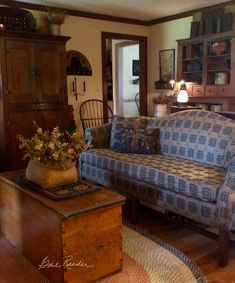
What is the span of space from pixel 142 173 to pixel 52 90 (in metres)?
2.44

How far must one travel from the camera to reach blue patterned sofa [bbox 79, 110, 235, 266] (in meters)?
2.25

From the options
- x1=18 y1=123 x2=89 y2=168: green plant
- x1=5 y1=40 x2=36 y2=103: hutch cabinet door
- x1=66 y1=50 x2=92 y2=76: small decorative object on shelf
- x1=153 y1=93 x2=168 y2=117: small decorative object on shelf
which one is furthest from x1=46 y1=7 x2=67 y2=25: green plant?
Answer: x1=18 y1=123 x2=89 y2=168: green plant

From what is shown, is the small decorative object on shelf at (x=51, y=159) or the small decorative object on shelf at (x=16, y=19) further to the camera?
the small decorative object on shelf at (x=16, y=19)

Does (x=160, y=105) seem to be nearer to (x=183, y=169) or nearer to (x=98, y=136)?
(x=98, y=136)

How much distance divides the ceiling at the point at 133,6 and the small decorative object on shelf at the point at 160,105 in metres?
1.56

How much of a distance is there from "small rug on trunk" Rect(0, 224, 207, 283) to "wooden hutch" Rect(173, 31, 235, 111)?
3381mm

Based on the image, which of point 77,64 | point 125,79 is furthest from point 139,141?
point 125,79

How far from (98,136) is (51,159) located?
1.72m

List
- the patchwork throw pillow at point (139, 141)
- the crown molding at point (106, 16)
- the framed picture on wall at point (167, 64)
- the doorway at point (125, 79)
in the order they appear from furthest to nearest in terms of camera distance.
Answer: the doorway at point (125, 79) → the framed picture on wall at point (167, 64) → the crown molding at point (106, 16) → the patchwork throw pillow at point (139, 141)

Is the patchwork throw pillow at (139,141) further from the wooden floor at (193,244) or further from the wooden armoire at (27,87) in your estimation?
the wooden armoire at (27,87)

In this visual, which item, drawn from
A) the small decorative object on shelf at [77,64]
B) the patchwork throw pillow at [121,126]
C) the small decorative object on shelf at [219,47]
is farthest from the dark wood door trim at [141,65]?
the patchwork throw pillow at [121,126]

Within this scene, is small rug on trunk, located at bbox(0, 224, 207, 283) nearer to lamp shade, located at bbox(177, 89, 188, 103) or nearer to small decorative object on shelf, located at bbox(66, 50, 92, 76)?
lamp shade, located at bbox(177, 89, 188, 103)

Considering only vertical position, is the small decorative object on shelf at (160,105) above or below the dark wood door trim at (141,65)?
below

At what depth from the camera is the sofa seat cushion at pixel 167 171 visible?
237cm
